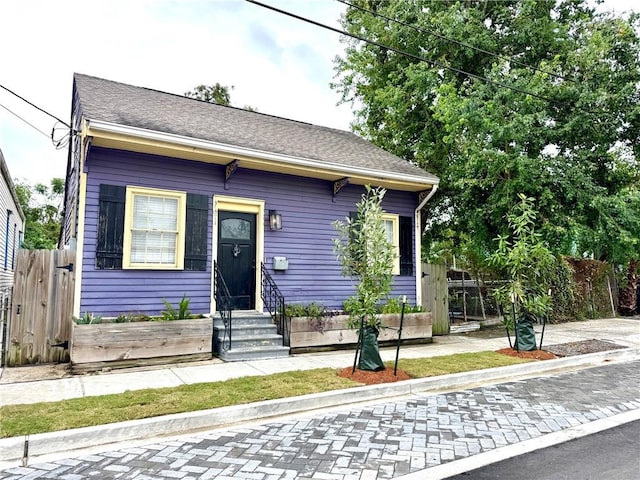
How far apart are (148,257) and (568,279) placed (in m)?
12.7

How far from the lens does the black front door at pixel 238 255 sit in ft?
26.1

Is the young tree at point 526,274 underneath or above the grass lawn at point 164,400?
above

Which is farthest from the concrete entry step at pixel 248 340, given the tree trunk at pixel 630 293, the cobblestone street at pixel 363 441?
the tree trunk at pixel 630 293

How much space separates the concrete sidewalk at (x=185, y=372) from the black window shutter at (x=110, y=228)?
1766 millimetres

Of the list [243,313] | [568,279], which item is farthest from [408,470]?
[568,279]

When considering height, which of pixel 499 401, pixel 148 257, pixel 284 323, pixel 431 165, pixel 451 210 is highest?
pixel 431 165

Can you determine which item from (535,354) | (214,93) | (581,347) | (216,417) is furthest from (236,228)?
(214,93)

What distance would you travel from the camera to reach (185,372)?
5.80 m

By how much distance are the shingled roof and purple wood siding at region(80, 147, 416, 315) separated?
589 mm

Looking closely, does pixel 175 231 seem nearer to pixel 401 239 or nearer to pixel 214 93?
pixel 401 239

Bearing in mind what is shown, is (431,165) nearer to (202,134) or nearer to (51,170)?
(202,134)

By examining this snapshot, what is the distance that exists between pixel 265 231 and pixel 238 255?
72cm

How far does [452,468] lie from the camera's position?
3.09 metres

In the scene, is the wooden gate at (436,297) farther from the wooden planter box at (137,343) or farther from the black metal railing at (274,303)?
the wooden planter box at (137,343)
